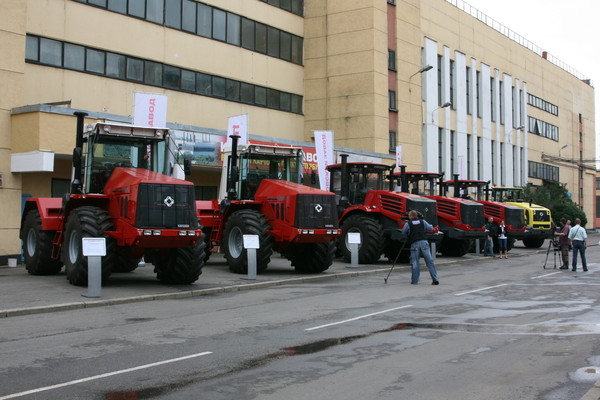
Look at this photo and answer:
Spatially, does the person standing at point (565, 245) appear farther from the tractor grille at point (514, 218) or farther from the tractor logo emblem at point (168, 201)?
the tractor logo emblem at point (168, 201)

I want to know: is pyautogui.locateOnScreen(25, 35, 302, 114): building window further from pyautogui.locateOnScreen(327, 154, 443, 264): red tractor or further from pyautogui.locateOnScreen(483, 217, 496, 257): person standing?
pyautogui.locateOnScreen(483, 217, 496, 257): person standing

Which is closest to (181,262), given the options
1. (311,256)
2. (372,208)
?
(311,256)

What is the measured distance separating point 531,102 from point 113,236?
57188 millimetres

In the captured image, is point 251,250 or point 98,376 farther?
point 251,250

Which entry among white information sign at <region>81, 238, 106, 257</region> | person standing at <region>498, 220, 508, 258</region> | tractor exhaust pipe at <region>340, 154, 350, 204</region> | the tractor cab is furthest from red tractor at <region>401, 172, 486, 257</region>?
white information sign at <region>81, 238, 106, 257</region>

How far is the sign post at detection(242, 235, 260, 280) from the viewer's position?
17156 millimetres

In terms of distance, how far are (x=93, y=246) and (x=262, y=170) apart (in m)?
7.14

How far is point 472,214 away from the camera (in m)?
27.3

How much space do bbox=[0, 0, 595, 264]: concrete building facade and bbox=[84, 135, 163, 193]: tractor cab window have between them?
4.96 meters

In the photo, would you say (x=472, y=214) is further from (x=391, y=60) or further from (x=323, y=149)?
(x=391, y=60)

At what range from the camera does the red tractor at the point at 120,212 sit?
568 inches

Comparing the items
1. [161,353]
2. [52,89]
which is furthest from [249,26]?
[161,353]

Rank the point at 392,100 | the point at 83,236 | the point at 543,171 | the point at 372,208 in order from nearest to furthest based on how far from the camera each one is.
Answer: the point at 83,236
the point at 372,208
the point at 392,100
the point at 543,171

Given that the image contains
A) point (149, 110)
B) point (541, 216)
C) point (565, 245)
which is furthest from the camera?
point (541, 216)
